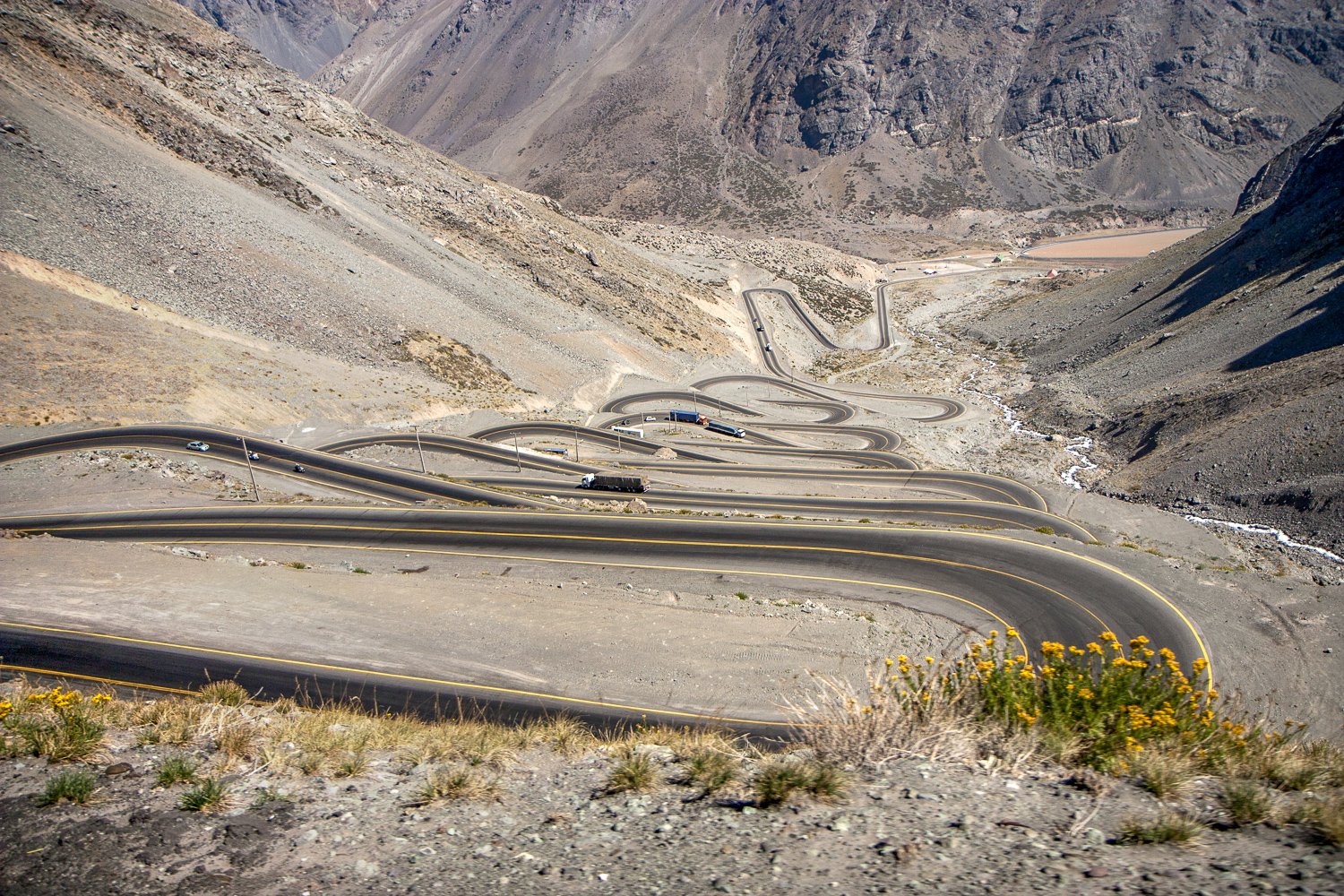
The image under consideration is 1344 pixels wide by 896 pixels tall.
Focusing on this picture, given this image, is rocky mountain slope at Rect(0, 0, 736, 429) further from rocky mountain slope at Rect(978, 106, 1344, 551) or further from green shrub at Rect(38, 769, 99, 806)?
green shrub at Rect(38, 769, 99, 806)

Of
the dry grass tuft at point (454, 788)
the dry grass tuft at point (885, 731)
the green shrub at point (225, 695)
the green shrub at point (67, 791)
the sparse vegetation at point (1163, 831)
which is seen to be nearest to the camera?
the sparse vegetation at point (1163, 831)

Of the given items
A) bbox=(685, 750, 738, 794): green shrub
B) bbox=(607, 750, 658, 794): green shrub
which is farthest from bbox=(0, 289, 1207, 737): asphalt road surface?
bbox=(607, 750, 658, 794): green shrub

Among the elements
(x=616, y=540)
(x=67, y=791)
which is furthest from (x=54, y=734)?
(x=616, y=540)

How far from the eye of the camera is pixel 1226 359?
5862 cm

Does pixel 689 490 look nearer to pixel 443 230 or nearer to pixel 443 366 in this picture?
pixel 443 366

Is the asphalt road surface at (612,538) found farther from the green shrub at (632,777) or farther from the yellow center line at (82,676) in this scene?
the green shrub at (632,777)

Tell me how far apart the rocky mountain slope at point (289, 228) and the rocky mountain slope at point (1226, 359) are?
42645mm

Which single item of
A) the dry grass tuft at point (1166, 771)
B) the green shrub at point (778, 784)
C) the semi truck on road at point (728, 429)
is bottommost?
the green shrub at point (778, 784)

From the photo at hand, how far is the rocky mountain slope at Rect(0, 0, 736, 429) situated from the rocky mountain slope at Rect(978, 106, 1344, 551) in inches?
1679

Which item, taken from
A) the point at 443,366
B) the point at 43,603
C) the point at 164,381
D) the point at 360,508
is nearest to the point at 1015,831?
the point at 43,603

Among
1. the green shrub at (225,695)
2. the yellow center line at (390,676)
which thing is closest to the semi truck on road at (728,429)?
the yellow center line at (390,676)

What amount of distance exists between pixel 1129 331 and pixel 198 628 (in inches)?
3416

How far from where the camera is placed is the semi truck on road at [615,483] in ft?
131

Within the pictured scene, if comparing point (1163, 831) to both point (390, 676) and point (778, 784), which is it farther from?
point (390, 676)
